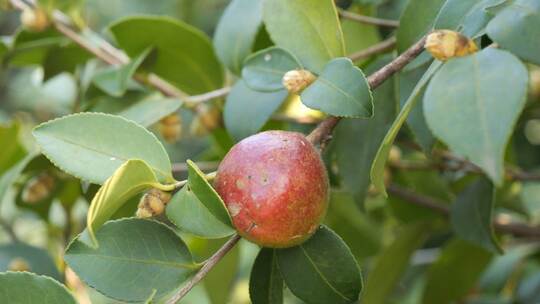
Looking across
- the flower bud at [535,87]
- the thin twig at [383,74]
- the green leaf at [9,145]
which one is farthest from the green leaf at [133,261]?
the flower bud at [535,87]

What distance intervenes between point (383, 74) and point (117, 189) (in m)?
0.25

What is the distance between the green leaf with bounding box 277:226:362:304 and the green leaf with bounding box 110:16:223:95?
1.54 feet

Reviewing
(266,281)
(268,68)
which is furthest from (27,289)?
(268,68)

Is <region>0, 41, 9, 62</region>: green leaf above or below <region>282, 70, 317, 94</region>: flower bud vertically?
below

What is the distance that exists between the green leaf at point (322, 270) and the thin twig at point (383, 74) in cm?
8

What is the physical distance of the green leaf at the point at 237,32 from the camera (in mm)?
1092

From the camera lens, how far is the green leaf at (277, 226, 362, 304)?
0.79 meters

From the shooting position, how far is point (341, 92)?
0.77 metres

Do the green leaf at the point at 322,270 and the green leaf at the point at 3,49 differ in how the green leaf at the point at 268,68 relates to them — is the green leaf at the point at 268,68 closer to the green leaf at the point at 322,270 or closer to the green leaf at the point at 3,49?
the green leaf at the point at 322,270

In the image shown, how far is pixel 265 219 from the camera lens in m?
0.71

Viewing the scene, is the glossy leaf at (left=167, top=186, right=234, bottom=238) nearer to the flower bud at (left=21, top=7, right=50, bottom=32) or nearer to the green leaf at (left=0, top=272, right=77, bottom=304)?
the green leaf at (left=0, top=272, right=77, bottom=304)

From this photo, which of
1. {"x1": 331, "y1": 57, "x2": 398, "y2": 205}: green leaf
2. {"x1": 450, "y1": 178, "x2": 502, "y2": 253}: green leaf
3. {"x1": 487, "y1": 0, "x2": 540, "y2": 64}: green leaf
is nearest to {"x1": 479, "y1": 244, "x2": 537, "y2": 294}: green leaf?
{"x1": 450, "y1": 178, "x2": 502, "y2": 253}: green leaf

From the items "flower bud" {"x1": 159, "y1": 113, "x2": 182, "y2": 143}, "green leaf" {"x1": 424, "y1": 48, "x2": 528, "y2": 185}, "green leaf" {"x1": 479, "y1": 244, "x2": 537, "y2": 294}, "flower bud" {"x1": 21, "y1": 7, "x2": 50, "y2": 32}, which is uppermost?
"green leaf" {"x1": 424, "y1": 48, "x2": 528, "y2": 185}

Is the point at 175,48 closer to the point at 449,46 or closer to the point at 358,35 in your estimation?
the point at 358,35
